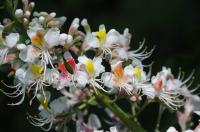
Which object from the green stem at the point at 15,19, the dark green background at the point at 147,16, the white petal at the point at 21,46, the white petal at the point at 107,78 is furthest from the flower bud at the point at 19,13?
the dark green background at the point at 147,16

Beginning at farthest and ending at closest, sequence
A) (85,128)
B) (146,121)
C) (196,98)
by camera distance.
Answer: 1. (146,121)
2. (196,98)
3. (85,128)

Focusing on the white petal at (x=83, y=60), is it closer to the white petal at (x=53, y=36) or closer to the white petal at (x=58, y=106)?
the white petal at (x=53, y=36)

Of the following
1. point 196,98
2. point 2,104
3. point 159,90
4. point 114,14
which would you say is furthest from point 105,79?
point 114,14

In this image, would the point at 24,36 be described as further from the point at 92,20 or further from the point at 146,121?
the point at 92,20

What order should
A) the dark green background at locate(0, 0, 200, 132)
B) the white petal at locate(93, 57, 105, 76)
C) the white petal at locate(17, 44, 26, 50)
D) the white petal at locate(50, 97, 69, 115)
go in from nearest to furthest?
the white petal at locate(17, 44, 26, 50)
the white petal at locate(93, 57, 105, 76)
the white petal at locate(50, 97, 69, 115)
the dark green background at locate(0, 0, 200, 132)

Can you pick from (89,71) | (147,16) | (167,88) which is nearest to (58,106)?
(89,71)

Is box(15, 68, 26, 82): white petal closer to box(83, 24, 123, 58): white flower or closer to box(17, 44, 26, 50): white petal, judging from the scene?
box(17, 44, 26, 50): white petal

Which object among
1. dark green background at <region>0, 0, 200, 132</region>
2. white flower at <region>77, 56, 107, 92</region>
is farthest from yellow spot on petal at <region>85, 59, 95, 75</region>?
dark green background at <region>0, 0, 200, 132</region>

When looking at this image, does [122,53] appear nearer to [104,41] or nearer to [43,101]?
[104,41]

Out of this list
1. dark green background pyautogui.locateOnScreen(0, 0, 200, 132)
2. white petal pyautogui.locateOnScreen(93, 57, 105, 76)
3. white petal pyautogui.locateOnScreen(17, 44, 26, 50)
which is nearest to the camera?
white petal pyautogui.locateOnScreen(17, 44, 26, 50)
